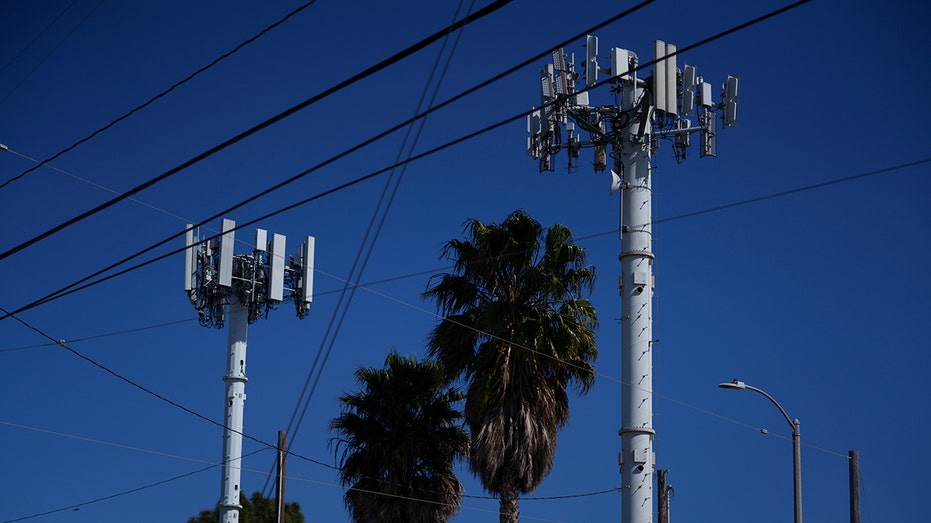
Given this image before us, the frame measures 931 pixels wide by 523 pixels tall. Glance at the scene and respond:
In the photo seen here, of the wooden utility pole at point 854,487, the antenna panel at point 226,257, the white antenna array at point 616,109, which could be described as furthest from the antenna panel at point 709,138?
the antenna panel at point 226,257

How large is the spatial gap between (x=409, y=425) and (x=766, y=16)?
870 inches

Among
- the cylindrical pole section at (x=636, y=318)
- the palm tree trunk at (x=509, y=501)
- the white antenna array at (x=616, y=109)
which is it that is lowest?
the palm tree trunk at (x=509, y=501)

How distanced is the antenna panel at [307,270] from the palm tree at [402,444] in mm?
8651

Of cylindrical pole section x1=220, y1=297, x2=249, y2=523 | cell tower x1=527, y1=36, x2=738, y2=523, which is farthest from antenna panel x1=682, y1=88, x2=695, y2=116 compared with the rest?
cylindrical pole section x1=220, y1=297, x2=249, y2=523

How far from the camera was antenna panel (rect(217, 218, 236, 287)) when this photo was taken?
41062mm

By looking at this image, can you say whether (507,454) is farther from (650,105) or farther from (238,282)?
(238,282)

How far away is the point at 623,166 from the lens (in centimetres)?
2639

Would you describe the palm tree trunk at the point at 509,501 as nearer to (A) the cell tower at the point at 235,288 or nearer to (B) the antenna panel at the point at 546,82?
(B) the antenna panel at the point at 546,82

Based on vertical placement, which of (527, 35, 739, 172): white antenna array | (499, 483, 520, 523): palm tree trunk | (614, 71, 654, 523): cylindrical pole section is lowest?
(499, 483, 520, 523): palm tree trunk

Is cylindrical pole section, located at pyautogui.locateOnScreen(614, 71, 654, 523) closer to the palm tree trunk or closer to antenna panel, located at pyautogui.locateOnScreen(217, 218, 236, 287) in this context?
the palm tree trunk

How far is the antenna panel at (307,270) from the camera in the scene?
4322 cm

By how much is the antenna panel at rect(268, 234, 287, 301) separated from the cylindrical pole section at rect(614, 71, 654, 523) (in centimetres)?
1810

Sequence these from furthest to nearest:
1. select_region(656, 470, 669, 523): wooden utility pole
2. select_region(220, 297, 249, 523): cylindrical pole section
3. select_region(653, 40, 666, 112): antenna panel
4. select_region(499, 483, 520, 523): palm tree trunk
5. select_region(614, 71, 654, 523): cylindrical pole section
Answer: select_region(220, 297, 249, 523): cylindrical pole section < select_region(656, 470, 669, 523): wooden utility pole < select_region(499, 483, 520, 523): palm tree trunk < select_region(653, 40, 666, 112): antenna panel < select_region(614, 71, 654, 523): cylindrical pole section

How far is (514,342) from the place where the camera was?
95.6ft
